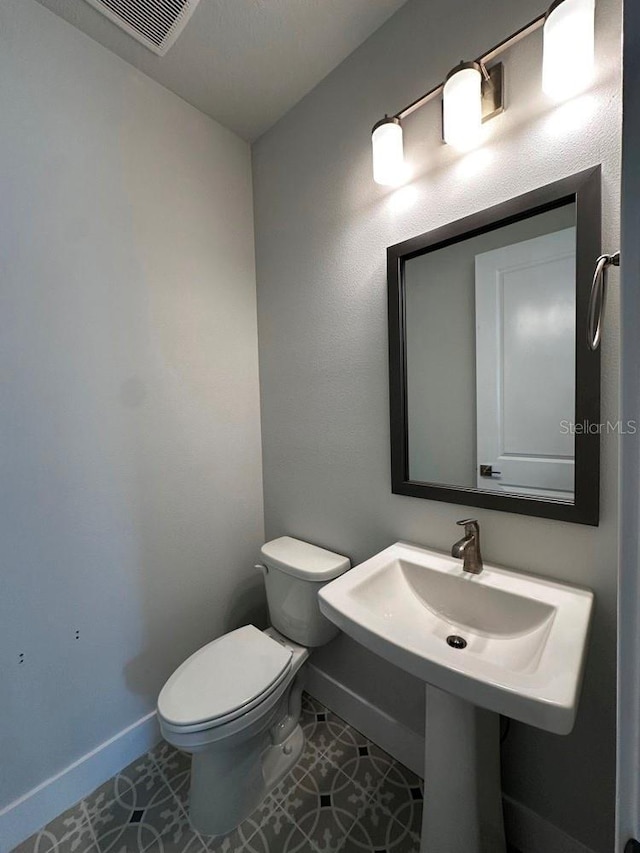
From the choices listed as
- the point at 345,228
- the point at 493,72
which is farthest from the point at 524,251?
the point at 345,228

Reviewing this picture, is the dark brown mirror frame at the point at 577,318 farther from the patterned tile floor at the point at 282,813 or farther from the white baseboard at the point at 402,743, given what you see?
the patterned tile floor at the point at 282,813

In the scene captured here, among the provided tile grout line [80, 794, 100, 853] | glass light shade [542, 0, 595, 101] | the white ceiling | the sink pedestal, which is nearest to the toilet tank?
the sink pedestal

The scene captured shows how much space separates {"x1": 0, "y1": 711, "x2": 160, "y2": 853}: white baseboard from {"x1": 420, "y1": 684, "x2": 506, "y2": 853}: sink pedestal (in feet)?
3.53

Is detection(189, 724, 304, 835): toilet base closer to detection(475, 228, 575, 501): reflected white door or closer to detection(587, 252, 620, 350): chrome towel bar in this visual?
detection(475, 228, 575, 501): reflected white door

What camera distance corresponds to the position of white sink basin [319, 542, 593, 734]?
62 cm

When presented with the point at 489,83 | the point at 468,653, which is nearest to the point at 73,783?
the point at 468,653

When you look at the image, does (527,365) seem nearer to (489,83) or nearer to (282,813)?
(489,83)

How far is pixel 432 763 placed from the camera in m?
0.90

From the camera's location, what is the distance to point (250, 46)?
1.26 m

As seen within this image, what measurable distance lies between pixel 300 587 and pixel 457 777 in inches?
27.5

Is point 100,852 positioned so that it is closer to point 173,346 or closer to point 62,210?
point 173,346

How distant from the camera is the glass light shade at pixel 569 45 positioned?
2.56 feet

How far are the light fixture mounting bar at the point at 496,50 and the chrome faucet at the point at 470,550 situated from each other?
1156mm

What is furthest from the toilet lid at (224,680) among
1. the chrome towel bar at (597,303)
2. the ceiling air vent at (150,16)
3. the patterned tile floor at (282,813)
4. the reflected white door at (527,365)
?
the ceiling air vent at (150,16)
